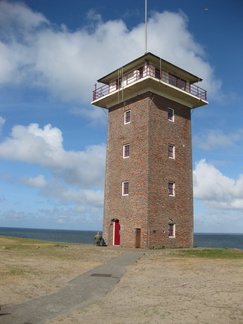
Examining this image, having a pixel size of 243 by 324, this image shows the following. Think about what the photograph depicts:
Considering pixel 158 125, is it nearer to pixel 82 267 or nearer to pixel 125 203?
pixel 125 203

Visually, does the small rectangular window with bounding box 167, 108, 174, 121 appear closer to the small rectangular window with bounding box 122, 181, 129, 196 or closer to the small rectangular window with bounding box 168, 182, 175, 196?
the small rectangular window with bounding box 168, 182, 175, 196

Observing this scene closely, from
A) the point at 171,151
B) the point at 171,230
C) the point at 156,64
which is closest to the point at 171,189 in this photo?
the point at 171,151

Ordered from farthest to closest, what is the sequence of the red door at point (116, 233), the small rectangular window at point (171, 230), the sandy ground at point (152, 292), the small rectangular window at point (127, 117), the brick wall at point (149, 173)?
1. the small rectangular window at point (127, 117)
2. the red door at point (116, 233)
3. the small rectangular window at point (171, 230)
4. the brick wall at point (149, 173)
5. the sandy ground at point (152, 292)

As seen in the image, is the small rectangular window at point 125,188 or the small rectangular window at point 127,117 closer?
the small rectangular window at point 125,188

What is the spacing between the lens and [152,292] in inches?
410

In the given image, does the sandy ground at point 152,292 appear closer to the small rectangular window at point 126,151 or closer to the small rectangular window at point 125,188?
the small rectangular window at point 125,188

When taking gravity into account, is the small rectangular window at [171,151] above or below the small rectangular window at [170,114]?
below

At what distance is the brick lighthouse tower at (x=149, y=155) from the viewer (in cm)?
2798

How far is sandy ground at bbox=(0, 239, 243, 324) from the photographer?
7.73 m

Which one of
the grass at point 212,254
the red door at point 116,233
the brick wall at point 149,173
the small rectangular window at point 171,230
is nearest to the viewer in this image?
the grass at point 212,254

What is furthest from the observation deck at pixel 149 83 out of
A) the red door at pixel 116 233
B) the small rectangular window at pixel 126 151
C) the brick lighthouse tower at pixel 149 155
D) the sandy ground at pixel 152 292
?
the sandy ground at pixel 152 292

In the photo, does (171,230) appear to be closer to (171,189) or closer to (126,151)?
(171,189)

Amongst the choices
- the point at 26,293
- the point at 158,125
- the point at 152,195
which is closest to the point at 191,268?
the point at 26,293

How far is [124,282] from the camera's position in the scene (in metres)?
12.1
